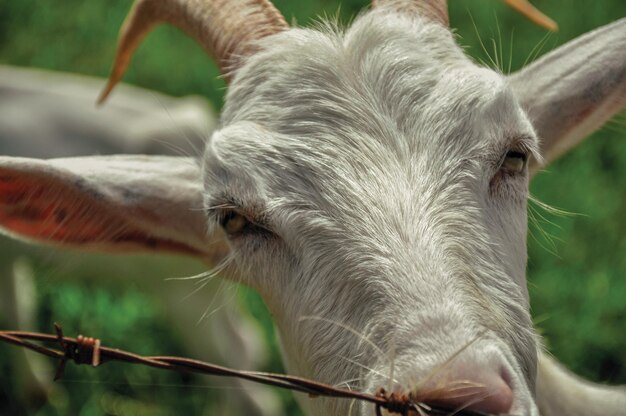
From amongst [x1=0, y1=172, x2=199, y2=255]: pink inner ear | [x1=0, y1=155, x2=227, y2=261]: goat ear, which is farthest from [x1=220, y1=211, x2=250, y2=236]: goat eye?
[x1=0, y1=172, x2=199, y2=255]: pink inner ear

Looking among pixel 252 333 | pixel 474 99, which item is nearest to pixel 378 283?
pixel 474 99

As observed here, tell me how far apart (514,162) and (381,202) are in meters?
0.54

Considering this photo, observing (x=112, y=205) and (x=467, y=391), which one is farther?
(x=112, y=205)

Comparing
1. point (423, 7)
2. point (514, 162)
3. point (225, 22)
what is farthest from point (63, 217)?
point (514, 162)

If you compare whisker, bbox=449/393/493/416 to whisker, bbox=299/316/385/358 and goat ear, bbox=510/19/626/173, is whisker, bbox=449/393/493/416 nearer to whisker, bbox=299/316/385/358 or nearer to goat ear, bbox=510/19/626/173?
whisker, bbox=299/316/385/358

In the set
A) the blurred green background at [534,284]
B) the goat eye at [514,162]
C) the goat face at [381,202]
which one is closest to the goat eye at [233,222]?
the goat face at [381,202]

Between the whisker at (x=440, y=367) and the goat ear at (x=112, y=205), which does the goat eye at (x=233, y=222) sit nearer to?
the goat ear at (x=112, y=205)

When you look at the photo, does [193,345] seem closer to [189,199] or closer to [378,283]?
[189,199]

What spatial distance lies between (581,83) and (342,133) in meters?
1.07

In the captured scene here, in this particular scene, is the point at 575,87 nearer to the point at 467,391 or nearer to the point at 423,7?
the point at 423,7

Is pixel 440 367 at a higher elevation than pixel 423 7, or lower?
lower

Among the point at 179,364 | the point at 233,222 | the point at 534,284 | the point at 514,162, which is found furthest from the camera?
the point at 534,284

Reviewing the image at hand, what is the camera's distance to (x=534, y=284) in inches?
218

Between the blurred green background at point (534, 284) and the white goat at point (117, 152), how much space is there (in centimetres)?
20
